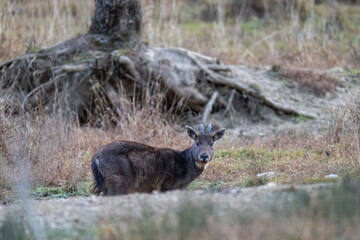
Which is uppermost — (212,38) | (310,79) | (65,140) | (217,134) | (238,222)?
(238,222)

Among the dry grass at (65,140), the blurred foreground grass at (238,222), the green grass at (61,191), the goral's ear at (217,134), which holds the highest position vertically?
the blurred foreground grass at (238,222)

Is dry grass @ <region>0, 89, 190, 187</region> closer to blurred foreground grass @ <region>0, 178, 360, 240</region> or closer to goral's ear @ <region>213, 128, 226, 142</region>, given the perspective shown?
goral's ear @ <region>213, 128, 226, 142</region>

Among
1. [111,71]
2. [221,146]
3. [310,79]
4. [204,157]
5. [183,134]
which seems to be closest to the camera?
[204,157]

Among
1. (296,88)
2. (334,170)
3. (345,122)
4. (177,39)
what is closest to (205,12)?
(177,39)

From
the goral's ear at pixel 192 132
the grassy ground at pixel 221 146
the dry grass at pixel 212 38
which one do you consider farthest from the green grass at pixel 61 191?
the dry grass at pixel 212 38

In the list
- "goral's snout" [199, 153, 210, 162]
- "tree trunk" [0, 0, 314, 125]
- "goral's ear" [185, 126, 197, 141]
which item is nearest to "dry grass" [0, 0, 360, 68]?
"tree trunk" [0, 0, 314, 125]

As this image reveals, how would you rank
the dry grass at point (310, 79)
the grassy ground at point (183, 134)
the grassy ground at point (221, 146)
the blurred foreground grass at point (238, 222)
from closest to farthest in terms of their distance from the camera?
the blurred foreground grass at point (238, 222), the grassy ground at point (221, 146), the grassy ground at point (183, 134), the dry grass at point (310, 79)

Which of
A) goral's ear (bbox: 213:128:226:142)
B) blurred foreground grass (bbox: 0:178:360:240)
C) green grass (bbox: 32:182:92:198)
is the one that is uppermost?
blurred foreground grass (bbox: 0:178:360:240)

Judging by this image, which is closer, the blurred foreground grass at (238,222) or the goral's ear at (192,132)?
the blurred foreground grass at (238,222)

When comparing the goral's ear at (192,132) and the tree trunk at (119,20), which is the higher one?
the tree trunk at (119,20)

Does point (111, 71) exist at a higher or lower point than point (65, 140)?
higher

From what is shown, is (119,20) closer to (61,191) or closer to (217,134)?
(217,134)

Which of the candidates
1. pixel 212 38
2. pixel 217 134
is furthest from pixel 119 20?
pixel 217 134

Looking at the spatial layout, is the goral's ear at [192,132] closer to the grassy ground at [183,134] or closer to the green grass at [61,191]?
the grassy ground at [183,134]
